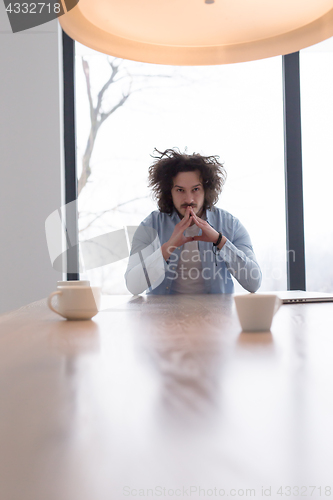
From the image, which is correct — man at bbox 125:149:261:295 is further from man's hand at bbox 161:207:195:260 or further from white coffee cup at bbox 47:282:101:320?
white coffee cup at bbox 47:282:101:320

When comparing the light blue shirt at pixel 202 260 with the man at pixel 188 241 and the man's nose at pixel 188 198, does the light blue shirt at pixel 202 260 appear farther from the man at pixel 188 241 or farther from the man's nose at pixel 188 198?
the man's nose at pixel 188 198

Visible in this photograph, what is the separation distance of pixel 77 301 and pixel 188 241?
1.03m

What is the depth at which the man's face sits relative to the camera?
217 centimetres

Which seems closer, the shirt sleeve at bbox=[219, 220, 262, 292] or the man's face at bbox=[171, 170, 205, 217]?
the shirt sleeve at bbox=[219, 220, 262, 292]

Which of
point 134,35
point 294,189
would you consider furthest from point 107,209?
point 134,35

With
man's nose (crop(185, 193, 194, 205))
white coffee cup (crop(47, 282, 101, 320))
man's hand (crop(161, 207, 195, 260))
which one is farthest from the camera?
man's nose (crop(185, 193, 194, 205))

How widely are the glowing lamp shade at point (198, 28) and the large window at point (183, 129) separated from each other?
165cm

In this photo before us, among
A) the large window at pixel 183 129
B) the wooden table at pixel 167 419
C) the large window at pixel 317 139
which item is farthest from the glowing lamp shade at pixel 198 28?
the large window at pixel 317 139

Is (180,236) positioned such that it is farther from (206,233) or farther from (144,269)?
(144,269)

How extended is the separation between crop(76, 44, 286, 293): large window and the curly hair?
1.87 ft

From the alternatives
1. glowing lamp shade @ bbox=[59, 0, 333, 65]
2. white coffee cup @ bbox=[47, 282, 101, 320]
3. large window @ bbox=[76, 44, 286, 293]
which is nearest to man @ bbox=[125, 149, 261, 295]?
large window @ bbox=[76, 44, 286, 293]

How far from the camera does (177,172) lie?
7.47ft

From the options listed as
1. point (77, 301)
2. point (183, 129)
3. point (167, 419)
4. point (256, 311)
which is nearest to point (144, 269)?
point (77, 301)

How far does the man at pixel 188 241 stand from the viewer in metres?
1.87
